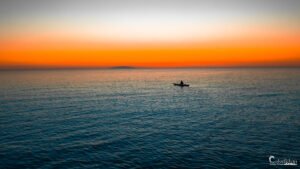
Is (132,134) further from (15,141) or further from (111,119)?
(15,141)

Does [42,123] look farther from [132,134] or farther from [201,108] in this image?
[201,108]

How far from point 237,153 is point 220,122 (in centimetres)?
1617

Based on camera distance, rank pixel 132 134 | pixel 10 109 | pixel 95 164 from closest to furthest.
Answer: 1. pixel 95 164
2. pixel 132 134
3. pixel 10 109

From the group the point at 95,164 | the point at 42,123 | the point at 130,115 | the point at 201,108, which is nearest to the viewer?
the point at 95,164

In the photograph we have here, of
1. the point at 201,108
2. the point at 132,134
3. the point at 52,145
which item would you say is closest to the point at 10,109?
the point at 52,145

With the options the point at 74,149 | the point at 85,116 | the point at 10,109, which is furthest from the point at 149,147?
the point at 10,109

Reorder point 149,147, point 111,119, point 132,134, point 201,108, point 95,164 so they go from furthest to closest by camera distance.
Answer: point 201,108 < point 111,119 < point 132,134 < point 149,147 < point 95,164

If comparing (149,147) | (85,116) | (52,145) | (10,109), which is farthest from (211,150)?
(10,109)

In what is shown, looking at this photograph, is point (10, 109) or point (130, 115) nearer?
point (130, 115)

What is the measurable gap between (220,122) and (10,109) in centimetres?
4978

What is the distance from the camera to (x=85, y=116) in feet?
164

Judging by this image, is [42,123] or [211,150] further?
[42,123]

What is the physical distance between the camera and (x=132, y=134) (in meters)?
37.4

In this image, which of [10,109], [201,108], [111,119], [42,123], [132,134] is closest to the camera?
[132,134]
